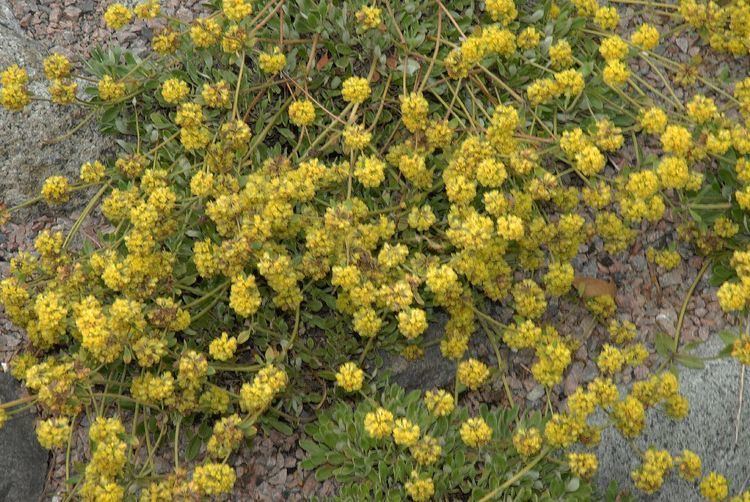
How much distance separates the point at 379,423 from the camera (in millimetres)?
3117

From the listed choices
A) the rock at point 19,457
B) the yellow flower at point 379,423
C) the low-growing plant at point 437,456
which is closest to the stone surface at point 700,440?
the low-growing plant at point 437,456

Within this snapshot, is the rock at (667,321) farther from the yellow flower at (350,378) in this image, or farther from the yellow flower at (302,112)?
the yellow flower at (302,112)

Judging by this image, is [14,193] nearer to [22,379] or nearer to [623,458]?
[22,379]

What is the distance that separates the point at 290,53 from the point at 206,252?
111cm

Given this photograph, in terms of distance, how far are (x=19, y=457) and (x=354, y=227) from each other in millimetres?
1613

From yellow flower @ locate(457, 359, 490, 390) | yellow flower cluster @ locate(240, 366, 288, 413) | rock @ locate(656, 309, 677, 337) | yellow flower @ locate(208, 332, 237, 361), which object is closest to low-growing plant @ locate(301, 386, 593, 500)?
yellow flower @ locate(457, 359, 490, 390)

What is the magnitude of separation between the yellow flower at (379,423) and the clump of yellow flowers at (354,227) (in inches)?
1.1

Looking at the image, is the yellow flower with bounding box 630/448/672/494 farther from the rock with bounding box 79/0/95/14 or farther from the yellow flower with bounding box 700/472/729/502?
the rock with bounding box 79/0/95/14

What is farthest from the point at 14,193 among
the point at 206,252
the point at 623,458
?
the point at 623,458

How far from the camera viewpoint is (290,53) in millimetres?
3943

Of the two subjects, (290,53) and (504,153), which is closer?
(504,153)

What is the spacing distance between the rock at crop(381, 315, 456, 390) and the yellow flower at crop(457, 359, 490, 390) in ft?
1.00

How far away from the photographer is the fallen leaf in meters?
3.83

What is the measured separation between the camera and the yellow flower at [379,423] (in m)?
3.11
